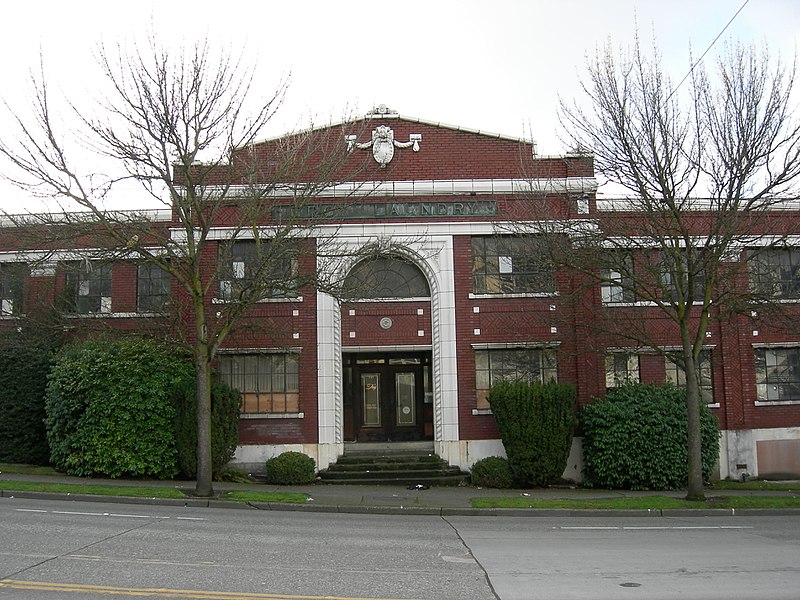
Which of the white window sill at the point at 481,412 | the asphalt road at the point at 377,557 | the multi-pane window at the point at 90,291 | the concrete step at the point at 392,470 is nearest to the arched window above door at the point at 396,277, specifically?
the white window sill at the point at 481,412

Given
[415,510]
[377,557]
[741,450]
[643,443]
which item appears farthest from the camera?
[741,450]

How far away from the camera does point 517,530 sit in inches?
520

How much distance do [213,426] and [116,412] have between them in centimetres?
229

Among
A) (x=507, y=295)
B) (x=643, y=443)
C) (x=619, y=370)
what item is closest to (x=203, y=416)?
(x=507, y=295)

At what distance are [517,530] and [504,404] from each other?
252 inches

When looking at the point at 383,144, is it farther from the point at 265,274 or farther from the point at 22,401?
the point at 22,401

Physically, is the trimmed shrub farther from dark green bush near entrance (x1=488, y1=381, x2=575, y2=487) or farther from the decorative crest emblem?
the decorative crest emblem

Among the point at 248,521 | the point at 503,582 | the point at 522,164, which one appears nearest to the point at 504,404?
the point at 522,164

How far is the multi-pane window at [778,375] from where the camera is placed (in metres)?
21.9

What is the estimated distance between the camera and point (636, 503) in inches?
638

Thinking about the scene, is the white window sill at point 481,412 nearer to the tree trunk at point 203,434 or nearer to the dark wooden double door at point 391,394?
the dark wooden double door at point 391,394

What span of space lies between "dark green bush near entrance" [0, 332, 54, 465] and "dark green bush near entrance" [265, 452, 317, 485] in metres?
6.57

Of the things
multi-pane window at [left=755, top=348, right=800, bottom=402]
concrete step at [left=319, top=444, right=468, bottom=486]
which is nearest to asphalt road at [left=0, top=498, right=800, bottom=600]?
concrete step at [left=319, top=444, right=468, bottom=486]

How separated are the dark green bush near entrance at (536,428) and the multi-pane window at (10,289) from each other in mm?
13987
